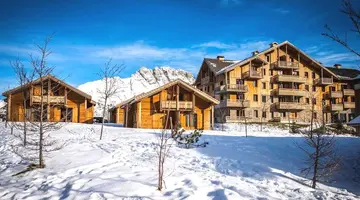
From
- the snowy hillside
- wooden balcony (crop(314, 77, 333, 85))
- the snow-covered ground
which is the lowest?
the snow-covered ground

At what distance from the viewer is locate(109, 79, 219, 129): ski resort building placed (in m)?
27.3

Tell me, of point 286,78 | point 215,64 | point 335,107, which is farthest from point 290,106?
point 215,64

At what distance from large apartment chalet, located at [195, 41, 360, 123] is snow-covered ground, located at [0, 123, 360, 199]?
24976 millimetres

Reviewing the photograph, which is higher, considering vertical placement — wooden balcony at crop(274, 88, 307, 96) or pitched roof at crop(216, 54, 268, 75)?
pitched roof at crop(216, 54, 268, 75)

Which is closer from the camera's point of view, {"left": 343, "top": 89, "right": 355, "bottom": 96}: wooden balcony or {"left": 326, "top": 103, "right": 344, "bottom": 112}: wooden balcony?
{"left": 326, "top": 103, "right": 344, "bottom": 112}: wooden balcony

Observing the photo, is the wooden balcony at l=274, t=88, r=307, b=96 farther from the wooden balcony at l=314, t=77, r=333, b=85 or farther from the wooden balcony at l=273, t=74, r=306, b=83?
the wooden balcony at l=314, t=77, r=333, b=85

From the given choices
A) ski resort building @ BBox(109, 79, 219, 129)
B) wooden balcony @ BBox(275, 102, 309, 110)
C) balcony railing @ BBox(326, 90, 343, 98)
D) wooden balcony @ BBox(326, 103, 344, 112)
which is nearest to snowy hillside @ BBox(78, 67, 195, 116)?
wooden balcony @ BBox(275, 102, 309, 110)

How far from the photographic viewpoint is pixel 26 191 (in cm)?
767

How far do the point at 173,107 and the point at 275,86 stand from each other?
71.5 feet

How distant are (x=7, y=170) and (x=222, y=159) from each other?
867cm

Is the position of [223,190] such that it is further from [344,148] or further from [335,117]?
[335,117]

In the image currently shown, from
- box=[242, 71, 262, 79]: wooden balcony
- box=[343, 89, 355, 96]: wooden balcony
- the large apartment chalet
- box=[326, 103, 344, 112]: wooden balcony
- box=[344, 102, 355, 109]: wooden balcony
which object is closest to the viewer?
box=[242, 71, 262, 79]: wooden balcony

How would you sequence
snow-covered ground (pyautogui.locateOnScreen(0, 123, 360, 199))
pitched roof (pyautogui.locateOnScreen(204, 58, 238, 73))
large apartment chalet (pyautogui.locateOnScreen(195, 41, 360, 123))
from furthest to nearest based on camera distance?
pitched roof (pyautogui.locateOnScreen(204, 58, 238, 73)), large apartment chalet (pyautogui.locateOnScreen(195, 41, 360, 123)), snow-covered ground (pyautogui.locateOnScreen(0, 123, 360, 199))

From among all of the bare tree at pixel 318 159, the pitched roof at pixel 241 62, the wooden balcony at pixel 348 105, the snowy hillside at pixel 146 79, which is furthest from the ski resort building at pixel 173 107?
the snowy hillside at pixel 146 79
